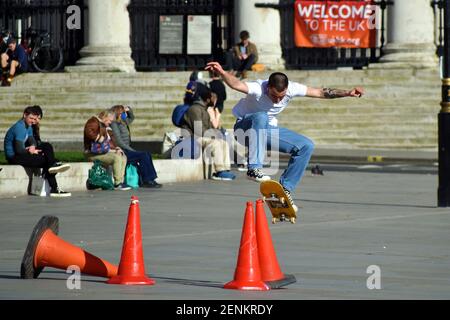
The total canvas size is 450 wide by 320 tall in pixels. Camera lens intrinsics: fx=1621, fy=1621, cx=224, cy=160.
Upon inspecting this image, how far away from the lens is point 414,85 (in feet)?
120

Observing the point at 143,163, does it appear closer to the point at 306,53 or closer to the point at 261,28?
the point at 261,28

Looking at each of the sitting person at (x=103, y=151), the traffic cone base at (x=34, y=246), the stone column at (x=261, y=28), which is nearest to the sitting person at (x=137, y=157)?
the sitting person at (x=103, y=151)

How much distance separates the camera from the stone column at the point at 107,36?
40531 millimetres

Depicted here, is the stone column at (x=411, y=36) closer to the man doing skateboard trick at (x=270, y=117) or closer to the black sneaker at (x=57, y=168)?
the black sneaker at (x=57, y=168)

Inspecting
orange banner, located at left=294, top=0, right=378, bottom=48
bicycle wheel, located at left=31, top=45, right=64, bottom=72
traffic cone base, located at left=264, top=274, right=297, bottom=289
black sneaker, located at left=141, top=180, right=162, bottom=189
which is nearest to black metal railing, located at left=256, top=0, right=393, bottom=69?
orange banner, located at left=294, top=0, right=378, bottom=48

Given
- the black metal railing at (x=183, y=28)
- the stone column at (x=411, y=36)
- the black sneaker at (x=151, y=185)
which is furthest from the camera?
the black metal railing at (x=183, y=28)

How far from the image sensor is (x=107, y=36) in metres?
40.7

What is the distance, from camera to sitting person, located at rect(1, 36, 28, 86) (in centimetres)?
3981

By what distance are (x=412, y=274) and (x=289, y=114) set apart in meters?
22.8

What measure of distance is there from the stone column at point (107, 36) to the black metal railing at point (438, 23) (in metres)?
7.61

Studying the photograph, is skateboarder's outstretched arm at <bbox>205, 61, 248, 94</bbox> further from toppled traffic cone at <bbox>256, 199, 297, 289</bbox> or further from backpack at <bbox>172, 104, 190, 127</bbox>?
backpack at <bbox>172, 104, 190, 127</bbox>

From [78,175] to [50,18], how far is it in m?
20.2

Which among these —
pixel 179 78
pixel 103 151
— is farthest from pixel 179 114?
pixel 179 78
